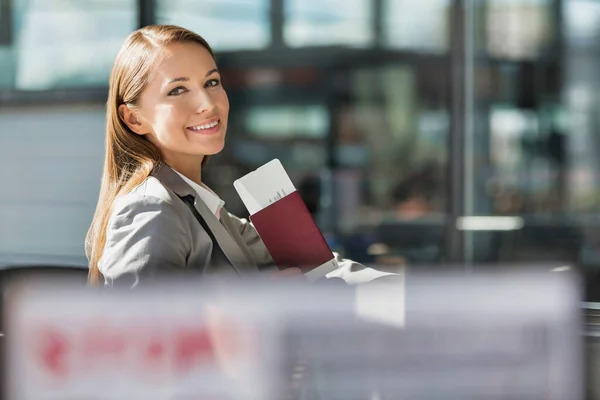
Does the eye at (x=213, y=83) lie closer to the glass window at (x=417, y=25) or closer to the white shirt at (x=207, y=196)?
the white shirt at (x=207, y=196)

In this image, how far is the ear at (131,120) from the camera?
1.34m

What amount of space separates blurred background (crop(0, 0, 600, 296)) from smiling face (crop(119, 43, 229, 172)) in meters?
3.39

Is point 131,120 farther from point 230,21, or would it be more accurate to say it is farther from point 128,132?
point 230,21

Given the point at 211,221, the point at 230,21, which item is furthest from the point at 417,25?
the point at 211,221

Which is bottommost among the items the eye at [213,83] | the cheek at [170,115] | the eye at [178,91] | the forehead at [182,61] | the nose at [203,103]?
the cheek at [170,115]

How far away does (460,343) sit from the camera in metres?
0.99

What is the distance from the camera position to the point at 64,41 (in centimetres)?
392

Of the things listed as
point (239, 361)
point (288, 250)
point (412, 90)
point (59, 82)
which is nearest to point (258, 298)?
point (239, 361)

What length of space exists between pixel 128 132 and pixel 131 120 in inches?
0.8

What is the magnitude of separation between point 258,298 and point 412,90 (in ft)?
13.9

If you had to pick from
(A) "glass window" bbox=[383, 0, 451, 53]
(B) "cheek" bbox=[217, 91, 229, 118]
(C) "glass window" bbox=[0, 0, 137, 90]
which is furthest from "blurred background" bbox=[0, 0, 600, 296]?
(B) "cheek" bbox=[217, 91, 229, 118]

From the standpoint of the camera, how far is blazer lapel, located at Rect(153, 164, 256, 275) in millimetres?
1253

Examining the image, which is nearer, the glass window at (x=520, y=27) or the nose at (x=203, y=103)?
the nose at (x=203, y=103)

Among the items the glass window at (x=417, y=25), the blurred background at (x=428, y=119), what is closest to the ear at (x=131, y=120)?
the blurred background at (x=428, y=119)
